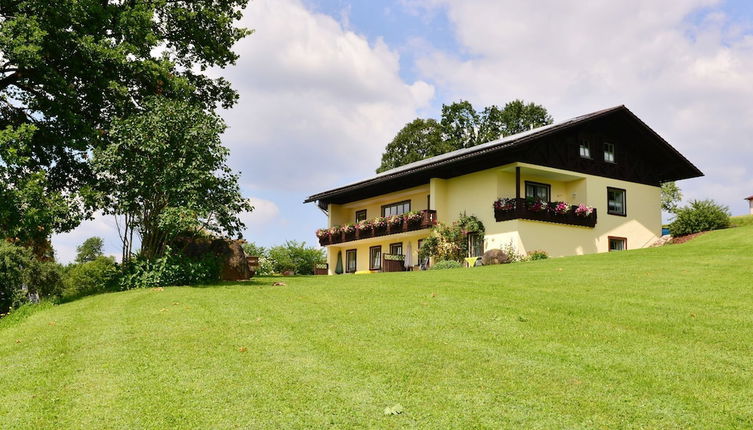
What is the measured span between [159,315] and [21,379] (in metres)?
4.23

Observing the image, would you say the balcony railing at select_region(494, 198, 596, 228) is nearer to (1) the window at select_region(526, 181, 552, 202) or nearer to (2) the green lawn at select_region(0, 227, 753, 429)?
(1) the window at select_region(526, 181, 552, 202)

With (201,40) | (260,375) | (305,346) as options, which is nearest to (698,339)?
(305,346)

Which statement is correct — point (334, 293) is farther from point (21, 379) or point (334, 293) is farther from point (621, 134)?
point (621, 134)

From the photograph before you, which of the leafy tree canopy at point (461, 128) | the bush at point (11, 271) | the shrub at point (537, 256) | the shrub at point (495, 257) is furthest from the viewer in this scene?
the leafy tree canopy at point (461, 128)

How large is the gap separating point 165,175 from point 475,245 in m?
16.4

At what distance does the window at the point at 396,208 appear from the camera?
37.8m

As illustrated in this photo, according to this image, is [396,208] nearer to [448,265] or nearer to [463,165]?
[463,165]

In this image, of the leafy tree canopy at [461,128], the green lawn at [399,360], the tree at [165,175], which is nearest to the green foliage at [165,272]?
the tree at [165,175]

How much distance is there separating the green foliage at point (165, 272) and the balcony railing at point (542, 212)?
1488cm

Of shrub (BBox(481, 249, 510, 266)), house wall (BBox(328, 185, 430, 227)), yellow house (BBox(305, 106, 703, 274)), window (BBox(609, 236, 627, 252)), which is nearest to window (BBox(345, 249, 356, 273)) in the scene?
house wall (BBox(328, 185, 430, 227))

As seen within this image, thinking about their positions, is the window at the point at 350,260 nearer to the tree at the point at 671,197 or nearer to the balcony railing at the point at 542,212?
the balcony railing at the point at 542,212

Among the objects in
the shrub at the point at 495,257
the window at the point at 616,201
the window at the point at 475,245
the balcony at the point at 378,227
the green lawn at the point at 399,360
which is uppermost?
the window at the point at 616,201

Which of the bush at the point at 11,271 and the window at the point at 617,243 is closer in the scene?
the window at the point at 617,243

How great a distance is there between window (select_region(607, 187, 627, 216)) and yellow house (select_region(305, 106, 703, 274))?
0.05 meters
